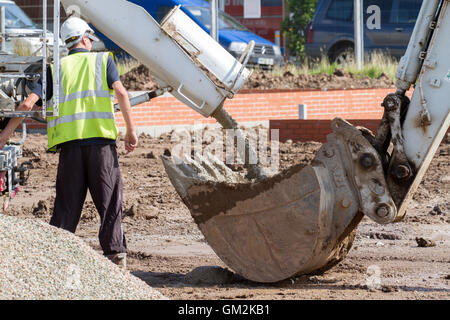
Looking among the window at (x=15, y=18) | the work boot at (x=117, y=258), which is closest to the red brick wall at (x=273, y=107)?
the window at (x=15, y=18)

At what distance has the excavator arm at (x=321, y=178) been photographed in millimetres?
5543

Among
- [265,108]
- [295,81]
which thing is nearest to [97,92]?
[265,108]

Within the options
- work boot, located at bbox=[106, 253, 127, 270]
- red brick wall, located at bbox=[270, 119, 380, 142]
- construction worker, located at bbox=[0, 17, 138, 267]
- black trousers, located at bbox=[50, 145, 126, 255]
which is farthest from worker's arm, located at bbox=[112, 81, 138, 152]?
red brick wall, located at bbox=[270, 119, 380, 142]

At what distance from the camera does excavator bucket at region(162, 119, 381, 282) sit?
562 centimetres

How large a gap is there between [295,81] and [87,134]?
1116 centimetres

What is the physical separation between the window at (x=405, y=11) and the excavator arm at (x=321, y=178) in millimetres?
13465

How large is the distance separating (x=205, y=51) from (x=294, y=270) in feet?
5.73

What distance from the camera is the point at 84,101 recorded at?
6289 mm

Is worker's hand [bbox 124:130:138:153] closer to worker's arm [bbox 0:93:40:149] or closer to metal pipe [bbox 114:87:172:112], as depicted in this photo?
metal pipe [bbox 114:87:172:112]

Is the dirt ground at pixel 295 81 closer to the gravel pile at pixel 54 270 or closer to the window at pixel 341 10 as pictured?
the window at pixel 341 10

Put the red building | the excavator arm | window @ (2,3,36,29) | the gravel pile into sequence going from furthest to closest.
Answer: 1. the red building
2. window @ (2,3,36,29)
3. the excavator arm
4. the gravel pile

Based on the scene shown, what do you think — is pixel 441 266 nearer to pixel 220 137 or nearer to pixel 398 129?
pixel 398 129

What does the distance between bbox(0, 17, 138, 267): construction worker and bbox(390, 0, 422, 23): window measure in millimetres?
13674
